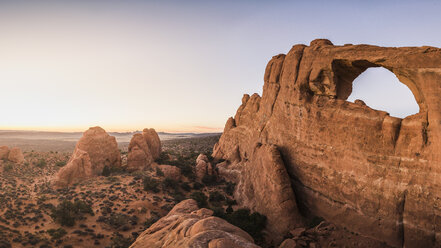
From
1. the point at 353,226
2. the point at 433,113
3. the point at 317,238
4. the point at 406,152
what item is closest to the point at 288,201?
the point at 317,238

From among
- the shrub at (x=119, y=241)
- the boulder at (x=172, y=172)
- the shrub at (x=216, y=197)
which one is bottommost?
the shrub at (x=119, y=241)

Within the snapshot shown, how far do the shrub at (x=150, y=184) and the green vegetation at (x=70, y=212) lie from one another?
7288 mm

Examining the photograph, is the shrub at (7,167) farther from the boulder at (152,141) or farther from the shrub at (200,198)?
the shrub at (200,198)

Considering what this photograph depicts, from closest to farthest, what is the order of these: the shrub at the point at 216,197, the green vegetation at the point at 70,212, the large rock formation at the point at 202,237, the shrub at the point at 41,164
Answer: the large rock formation at the point at 202,237 → the green vegetation at the point at 70,212 → the shrub at the point at 216,197 → the shrub at the point at 41,164

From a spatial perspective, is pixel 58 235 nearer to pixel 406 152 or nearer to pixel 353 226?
pixel 353 226

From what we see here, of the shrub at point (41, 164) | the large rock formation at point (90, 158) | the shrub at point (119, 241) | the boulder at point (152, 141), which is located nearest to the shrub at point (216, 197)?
the shrub at point (119, 241)

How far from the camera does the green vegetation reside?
23125mm

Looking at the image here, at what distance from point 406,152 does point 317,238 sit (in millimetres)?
8333

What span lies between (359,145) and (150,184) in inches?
986

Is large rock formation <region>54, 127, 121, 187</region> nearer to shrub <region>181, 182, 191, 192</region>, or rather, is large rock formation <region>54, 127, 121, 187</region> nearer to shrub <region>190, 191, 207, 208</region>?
shrub <region>181, 182, 191, 192</region>

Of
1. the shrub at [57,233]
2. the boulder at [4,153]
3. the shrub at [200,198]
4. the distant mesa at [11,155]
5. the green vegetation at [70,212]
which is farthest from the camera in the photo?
the boulder at [4,153]

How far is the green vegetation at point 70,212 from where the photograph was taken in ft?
75.9

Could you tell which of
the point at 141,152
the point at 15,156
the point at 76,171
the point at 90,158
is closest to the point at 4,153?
the point at 15,156

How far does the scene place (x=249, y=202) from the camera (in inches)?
1071
